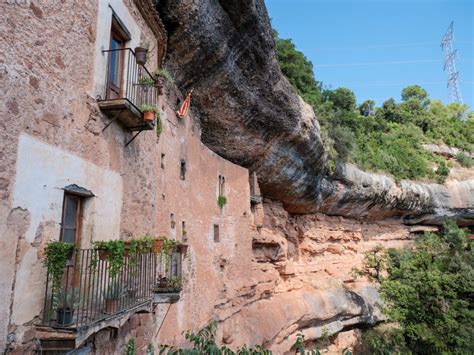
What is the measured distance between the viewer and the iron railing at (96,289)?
3859mm

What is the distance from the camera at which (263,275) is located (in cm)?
1554

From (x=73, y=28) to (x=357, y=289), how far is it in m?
20.5

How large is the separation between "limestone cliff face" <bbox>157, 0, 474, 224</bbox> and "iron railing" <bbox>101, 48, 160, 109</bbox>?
103 inches

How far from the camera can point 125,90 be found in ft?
19.5

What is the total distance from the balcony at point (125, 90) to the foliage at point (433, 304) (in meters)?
13.2

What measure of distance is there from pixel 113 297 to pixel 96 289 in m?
0.32

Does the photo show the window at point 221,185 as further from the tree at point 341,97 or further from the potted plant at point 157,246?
the tree at point 341,97

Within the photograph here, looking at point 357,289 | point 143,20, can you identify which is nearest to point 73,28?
point 143,20

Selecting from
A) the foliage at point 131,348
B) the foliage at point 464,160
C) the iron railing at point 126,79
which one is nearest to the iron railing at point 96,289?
the foliage at point 131,348

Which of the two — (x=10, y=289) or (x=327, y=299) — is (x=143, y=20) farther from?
(x=327, y=299)

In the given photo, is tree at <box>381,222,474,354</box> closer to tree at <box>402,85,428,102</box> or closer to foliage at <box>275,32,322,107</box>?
foliage at <box>275,32,322,107</box>

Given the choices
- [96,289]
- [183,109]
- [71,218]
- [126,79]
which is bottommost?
[96,289]

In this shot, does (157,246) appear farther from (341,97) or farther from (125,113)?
(341,97)

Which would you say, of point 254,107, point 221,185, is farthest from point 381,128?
point 221,185
